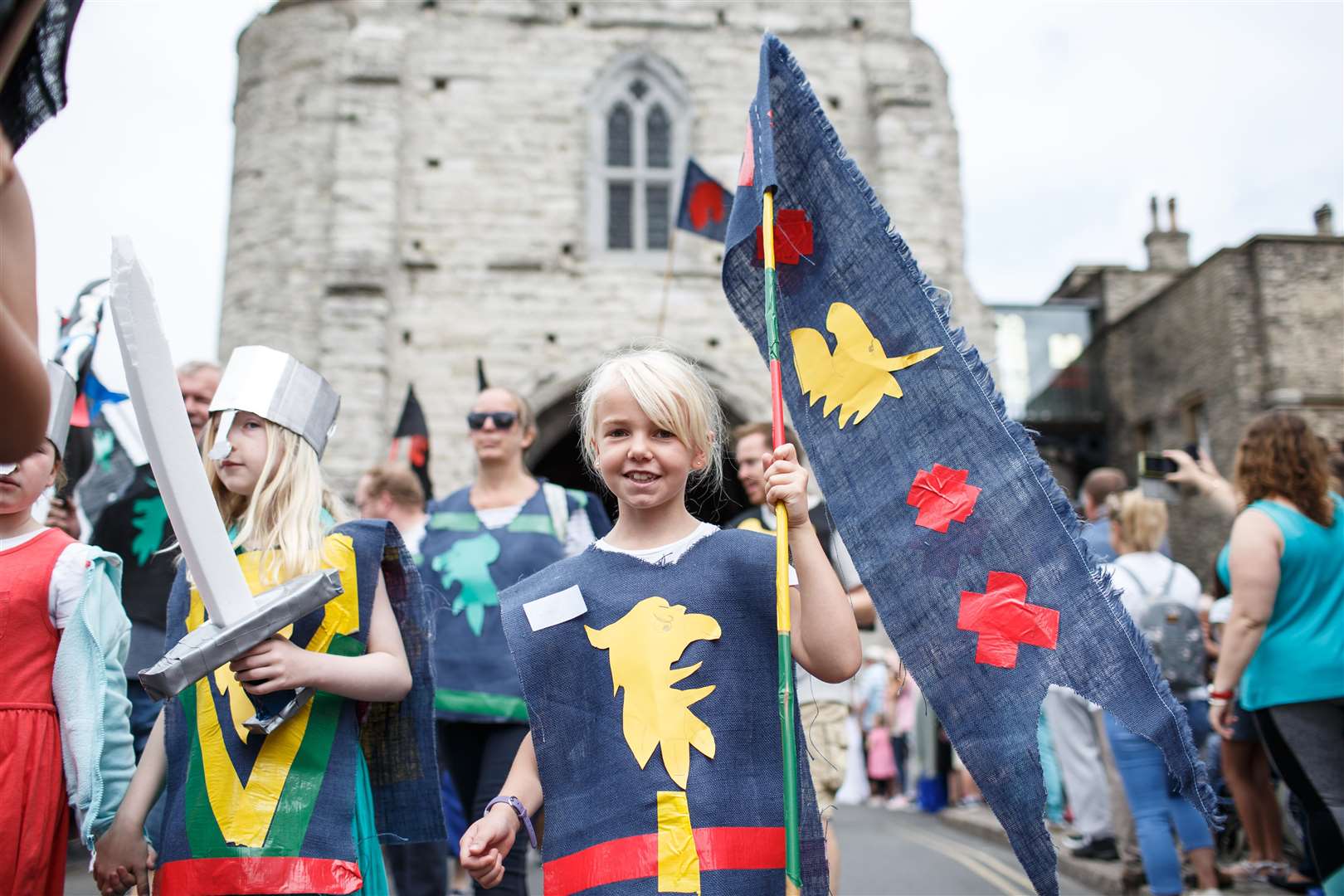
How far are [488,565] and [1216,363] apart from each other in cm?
1688

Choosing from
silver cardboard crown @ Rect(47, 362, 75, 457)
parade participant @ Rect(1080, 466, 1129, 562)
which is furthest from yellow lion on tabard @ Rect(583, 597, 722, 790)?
parade participant @ Rect(1080, 466, 1129, 562)

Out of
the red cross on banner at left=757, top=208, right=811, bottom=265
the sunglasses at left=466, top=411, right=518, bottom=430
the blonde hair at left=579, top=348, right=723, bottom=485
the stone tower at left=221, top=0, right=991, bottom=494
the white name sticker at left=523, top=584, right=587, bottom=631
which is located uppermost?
the stone tower at left=221, top=0, right=991, bottom=494

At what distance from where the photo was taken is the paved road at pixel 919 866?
5.63 meters

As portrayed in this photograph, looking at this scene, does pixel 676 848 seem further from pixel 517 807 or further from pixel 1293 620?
pixel 1293 620

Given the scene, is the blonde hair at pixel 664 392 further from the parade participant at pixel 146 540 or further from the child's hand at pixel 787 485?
the parade participant at pixel 146 540

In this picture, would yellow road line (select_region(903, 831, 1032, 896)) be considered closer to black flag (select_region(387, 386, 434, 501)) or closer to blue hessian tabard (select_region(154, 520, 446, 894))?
blue hessian tabard (select_region(154, 520, 446, 894))

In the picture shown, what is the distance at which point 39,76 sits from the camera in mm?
1116

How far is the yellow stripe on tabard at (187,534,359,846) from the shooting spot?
2.26 m

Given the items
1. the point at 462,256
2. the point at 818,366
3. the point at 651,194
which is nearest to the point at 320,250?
the point at 462,256

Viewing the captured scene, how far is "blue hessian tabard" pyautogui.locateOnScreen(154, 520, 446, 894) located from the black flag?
16.3ft

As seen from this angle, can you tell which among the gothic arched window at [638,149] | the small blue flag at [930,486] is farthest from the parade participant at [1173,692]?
the gothic arched window at [638,149]

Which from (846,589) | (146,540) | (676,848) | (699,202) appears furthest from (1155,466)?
(146,540)

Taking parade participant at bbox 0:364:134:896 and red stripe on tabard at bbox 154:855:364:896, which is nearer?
red stripe on tabard at bbox 154:855:364:896

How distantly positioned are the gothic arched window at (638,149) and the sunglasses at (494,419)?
967 centimetres
